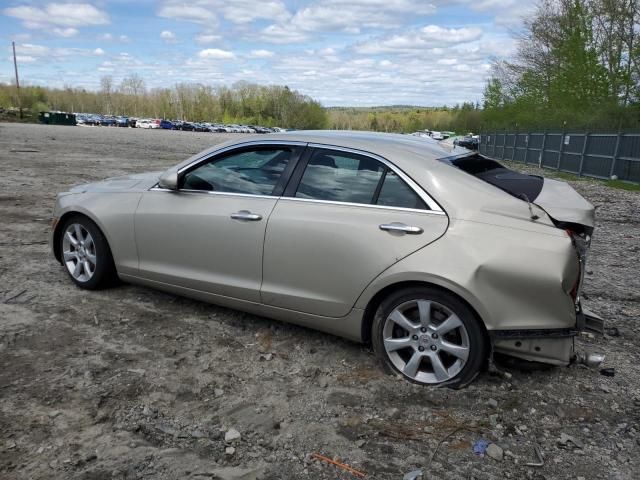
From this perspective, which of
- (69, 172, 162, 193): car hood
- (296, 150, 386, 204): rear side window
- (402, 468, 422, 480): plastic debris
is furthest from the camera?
(69, 172, 162, 193): car hood

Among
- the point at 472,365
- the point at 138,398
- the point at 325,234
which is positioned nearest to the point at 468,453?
the point at 472,365

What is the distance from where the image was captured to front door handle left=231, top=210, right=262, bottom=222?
12.5 ft

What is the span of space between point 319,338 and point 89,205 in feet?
7.97

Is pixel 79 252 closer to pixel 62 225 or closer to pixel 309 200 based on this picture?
pixel 62 225

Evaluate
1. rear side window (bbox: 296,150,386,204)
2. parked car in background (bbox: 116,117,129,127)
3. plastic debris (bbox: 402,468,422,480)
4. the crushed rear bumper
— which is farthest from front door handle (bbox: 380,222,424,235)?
parked car in background (bbox: 116,117,129,127)

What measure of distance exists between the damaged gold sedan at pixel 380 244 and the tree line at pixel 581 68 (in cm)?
2078

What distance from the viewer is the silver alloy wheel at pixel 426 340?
3.25 m

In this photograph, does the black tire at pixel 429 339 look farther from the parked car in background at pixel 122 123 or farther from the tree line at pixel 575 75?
the parked car in background at pixel 122 123

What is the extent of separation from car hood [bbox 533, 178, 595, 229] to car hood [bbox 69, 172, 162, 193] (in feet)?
10.3

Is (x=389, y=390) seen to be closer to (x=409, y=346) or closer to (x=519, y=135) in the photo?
(x=409, y=346)

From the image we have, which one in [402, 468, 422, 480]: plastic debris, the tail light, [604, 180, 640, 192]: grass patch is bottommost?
[604, 180, 640, 192]: grass patch

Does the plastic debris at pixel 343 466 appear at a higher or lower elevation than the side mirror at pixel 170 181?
lower

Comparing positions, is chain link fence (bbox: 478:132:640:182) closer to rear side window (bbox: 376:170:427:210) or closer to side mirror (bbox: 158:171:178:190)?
rear side window (bbox: 376:170:427:210)

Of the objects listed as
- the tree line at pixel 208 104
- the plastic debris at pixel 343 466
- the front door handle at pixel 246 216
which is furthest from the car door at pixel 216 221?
the tree line at pixel 208 104
